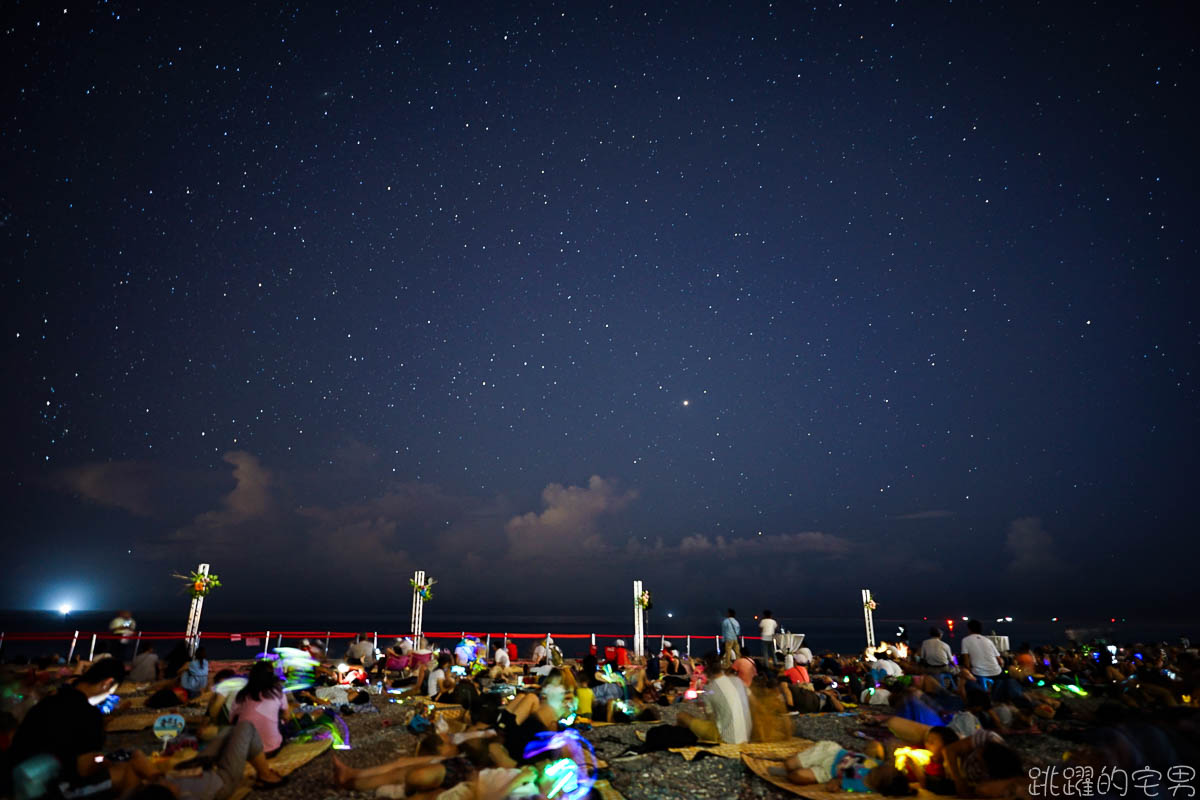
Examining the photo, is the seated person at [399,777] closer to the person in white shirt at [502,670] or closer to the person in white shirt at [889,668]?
the person in white shirt at [502,670]

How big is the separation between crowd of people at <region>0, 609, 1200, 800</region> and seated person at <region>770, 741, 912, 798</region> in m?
0.02

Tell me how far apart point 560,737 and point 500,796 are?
4.25 feet

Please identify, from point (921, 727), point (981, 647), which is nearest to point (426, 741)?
point (921, 727)

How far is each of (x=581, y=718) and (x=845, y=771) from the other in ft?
16.7

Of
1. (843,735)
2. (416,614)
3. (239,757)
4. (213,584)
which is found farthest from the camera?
(416,614)

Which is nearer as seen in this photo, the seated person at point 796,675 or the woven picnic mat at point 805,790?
the woven picnic mat at point 805,790

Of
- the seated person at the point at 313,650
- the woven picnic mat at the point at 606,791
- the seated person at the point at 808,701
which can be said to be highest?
the seated person at the point at 313,650

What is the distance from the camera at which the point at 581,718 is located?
36.4ft

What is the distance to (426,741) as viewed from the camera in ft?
24.7

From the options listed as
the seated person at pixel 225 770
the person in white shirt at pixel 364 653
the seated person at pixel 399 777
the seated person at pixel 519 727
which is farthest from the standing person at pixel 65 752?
the person in white shirt at pixel 364 653

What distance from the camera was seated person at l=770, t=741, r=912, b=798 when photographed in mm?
7066

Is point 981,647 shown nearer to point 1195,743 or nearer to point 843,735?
point 843,735

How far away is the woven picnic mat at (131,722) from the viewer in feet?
31.8

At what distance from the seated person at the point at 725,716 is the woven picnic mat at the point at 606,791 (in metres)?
2.83
